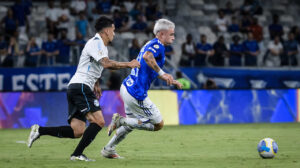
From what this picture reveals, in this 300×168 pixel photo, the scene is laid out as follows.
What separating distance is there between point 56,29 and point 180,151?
39.3ft

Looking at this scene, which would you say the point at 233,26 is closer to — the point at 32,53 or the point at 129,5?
the point at 129,5

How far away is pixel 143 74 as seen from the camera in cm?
905

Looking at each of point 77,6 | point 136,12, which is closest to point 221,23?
point 136,12

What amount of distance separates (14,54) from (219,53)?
773 cm

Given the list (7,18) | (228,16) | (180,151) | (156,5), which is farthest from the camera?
(228,16)

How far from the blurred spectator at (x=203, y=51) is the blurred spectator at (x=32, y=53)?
595 centimetres

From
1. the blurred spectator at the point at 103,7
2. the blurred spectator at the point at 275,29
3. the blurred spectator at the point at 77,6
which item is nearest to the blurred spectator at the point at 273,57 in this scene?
the blurred spectator at the point at 275,29

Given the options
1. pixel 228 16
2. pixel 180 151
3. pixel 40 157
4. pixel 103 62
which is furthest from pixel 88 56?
pixel 228 16

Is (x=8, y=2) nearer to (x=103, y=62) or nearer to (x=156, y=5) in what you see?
(x=156, y=5)

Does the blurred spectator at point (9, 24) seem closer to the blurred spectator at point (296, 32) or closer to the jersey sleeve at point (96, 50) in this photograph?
the blurred spectator at point (296, 32)

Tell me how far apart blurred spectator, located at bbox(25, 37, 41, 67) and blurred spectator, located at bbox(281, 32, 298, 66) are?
388 inches

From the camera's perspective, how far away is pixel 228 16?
82.8 ft

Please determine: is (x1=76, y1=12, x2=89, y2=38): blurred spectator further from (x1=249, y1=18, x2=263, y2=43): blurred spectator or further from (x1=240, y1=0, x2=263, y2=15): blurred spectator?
(x1=240, y1=0, x2=263, y2=15): blurred spectator

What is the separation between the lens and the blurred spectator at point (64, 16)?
21.3m
